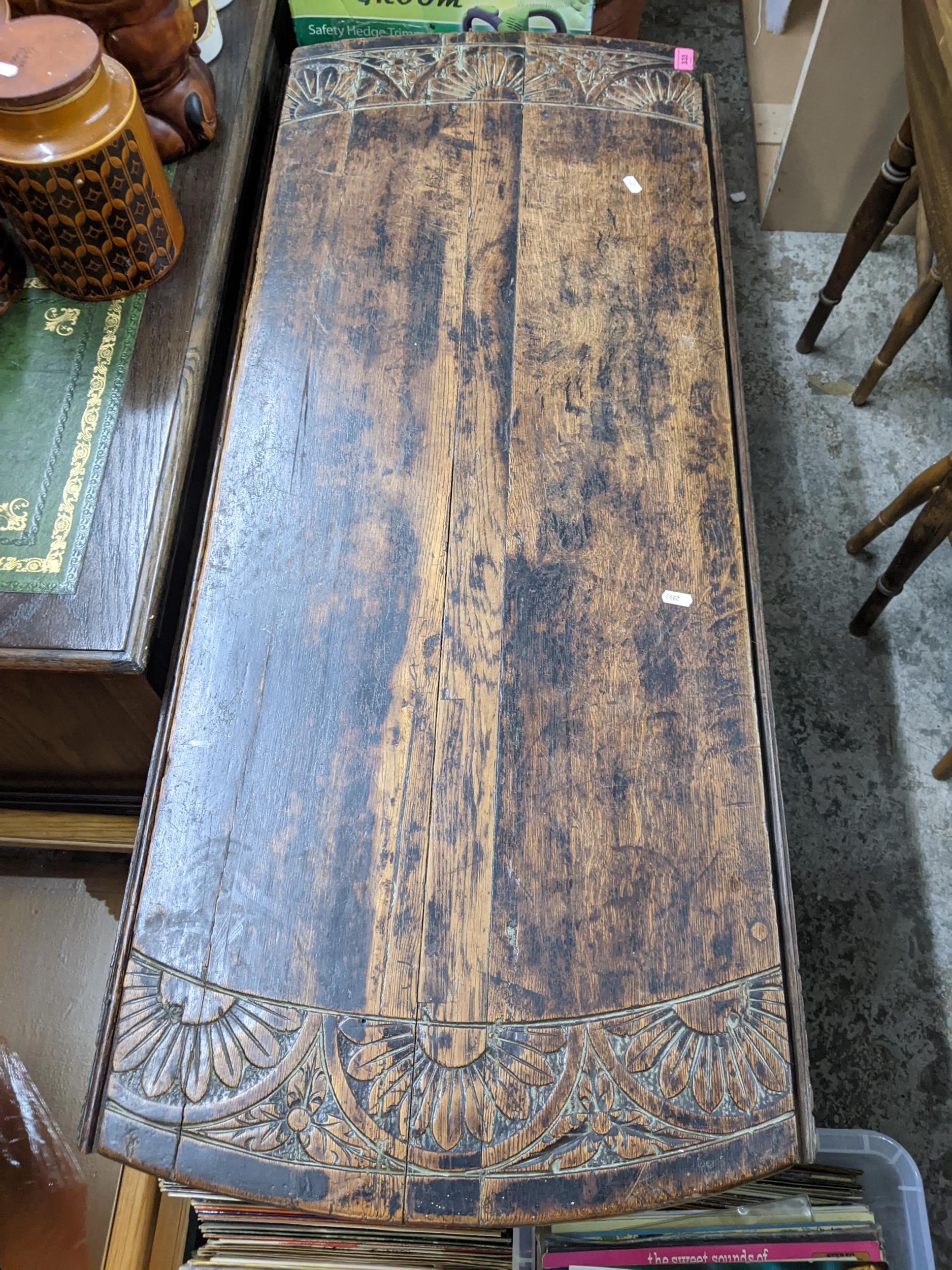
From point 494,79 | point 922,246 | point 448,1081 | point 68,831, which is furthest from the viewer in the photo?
point 922,246

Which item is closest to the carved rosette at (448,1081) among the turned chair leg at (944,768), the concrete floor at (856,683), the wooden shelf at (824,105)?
the concrete floor at (856,683)

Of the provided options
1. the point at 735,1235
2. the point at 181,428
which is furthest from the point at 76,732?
the point at 735,1235

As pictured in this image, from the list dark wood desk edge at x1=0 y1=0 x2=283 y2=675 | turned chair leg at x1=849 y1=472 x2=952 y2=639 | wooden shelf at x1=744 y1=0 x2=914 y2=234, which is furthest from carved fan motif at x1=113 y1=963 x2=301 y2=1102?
wooden shelf at x1=744 y1=0 x2=914 y2=234

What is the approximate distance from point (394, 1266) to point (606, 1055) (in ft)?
1.45

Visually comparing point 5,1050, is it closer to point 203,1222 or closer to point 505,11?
point 203,1222

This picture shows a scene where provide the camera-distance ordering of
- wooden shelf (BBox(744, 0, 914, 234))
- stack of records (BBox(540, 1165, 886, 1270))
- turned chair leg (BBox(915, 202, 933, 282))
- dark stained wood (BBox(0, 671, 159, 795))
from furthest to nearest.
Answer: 1. turned chair leg (BBox(915, 202, 933, 282))
2. wooden shelf (BBox(744, 0, 914, 234))
3. dark stained wood (BBox(0, 671, 159, 795))
4. stack of records (BBox(540, 1165, 886, 1270))

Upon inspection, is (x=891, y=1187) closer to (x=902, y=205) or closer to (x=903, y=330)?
(x=903, y=330)

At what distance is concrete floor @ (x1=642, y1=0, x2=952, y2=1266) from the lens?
1.63 m

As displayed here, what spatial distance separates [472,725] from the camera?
1194 millimetres

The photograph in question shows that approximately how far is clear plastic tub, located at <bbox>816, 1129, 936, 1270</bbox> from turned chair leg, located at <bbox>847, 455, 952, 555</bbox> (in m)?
1.01

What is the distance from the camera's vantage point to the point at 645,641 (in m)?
1.25

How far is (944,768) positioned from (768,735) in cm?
78

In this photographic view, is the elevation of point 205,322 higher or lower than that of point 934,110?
lower

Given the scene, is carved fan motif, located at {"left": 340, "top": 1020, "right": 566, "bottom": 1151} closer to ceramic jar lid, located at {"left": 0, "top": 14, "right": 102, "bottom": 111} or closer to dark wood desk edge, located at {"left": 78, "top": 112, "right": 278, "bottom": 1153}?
dark wood desk edge, located at {"left": 78, "top": 112, "right": 278, "bottom": 1153}
